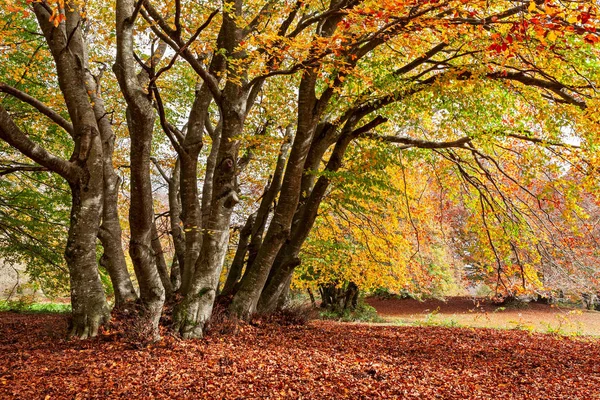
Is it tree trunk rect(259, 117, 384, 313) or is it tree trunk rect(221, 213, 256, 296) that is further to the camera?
tree trunk rect(221, 213, 256, 296)

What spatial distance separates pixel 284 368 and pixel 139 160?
122 inches

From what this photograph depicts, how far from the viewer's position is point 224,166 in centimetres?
621

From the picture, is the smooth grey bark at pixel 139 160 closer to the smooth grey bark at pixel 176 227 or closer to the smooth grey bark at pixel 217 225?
the smooth grey bark at pixel 217 225

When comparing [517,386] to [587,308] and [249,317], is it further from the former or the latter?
[587,308]

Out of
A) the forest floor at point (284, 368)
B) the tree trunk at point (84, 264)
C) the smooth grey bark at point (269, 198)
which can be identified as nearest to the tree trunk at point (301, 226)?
the smooth grey bark at point (269, 198)

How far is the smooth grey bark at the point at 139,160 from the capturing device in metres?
5.13

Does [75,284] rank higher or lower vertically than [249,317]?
higher

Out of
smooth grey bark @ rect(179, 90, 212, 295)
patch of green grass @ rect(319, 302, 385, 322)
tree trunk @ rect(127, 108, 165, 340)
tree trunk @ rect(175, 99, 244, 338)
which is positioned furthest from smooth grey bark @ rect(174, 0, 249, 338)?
patch of green grass @ rect(319, 302, 385, 322)

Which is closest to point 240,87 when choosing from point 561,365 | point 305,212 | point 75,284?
point 305,212

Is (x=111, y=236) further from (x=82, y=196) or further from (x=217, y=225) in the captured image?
(x=217, y=225)

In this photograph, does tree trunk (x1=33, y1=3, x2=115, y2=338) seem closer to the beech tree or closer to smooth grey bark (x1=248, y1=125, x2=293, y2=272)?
the beech tree

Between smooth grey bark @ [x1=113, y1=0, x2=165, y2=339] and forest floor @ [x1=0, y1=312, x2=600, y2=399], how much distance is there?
694 millimetres

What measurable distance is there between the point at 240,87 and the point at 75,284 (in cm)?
355

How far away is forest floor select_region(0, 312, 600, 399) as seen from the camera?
3.96 m
